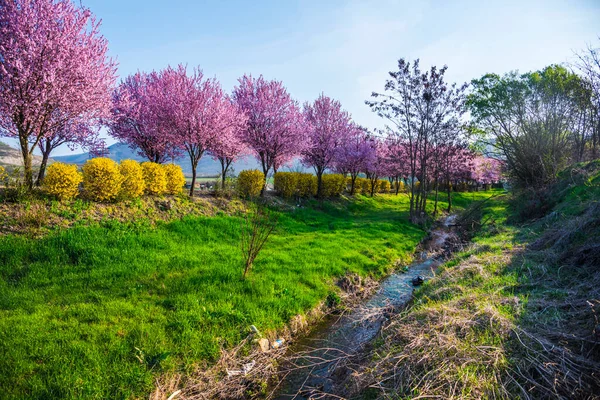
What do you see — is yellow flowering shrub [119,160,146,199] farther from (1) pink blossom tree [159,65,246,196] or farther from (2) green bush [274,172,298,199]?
(2) green bush [274,172,298,199]

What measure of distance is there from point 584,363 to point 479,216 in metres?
18.2

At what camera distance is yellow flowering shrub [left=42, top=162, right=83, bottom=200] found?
909 cm

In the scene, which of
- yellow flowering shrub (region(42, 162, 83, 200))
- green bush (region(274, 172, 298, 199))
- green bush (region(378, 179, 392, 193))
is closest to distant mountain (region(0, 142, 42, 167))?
yellow flowering shrub (region(42, 162, 83, 200))

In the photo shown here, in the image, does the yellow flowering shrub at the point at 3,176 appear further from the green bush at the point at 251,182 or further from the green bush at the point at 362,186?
the green bush at the point at 362,186

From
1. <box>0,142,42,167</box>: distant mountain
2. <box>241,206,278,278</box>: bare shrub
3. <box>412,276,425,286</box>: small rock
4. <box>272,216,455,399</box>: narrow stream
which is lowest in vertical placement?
<box>272,216,455,399</box>: narrow stream

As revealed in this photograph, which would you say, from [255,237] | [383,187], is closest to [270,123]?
[255,237]

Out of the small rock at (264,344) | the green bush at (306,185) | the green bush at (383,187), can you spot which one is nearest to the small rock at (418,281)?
the small rock at (264,344)

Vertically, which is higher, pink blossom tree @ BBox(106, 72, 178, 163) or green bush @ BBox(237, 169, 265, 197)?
pink blossom tree @ BBox(106, 72, 178, 163)

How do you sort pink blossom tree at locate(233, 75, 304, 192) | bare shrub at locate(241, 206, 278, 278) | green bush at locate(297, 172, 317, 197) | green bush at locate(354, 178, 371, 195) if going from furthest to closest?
green bush at locate(354, 178, 371, 195) < green bush at locate(297, 172, 317, 197) < pink blossom tree at locate(233, 75, 304, 192) < bare shrub at locate(241, 206, 278, 278)

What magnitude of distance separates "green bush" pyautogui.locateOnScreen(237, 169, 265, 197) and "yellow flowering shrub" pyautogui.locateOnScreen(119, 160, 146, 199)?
7.50 metres

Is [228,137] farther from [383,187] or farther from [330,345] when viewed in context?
[383,187]

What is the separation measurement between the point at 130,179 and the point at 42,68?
424 cm

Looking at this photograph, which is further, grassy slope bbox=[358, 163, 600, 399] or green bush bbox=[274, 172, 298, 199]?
green bush bbox=[274, 172, 298, 199]

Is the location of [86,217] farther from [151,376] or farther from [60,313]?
[151,376]
